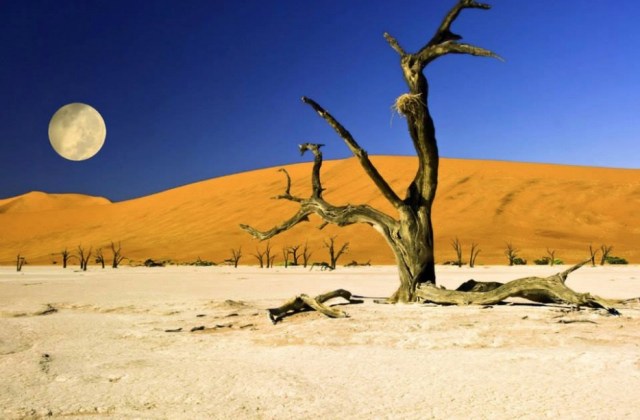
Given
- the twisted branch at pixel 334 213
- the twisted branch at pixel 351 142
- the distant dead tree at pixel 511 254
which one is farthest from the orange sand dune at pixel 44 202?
the twisted branch at pixel 351 142

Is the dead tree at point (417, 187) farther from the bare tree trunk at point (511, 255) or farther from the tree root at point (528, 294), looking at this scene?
the bare tree trunk at point (511, 255)

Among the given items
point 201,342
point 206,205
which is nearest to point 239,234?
point 206,205

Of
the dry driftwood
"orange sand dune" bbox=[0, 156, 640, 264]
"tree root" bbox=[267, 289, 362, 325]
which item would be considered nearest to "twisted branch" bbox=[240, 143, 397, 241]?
the dry driftwood

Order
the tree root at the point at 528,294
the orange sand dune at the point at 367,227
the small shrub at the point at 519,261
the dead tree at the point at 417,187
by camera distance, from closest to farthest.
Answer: the tree root at the point at 528,294, the dead tree at the point at 417,187, the small shrub at the point at 519,261, the orange sand dune at the point at 367,227

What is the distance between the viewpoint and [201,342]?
22.4ft

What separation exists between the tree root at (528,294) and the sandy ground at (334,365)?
0.80 feet

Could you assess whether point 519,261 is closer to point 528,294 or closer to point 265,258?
point 265,258

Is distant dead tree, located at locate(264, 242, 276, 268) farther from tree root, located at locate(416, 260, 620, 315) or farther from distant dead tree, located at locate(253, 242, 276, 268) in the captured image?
tree root, located at locate(416, 260, 620, 315)

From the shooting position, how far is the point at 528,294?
8.77 m

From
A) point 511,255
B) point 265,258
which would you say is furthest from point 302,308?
point 265,258

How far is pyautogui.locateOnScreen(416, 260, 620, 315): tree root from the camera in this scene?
317 inches

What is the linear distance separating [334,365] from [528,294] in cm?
447

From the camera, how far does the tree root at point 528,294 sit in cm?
805

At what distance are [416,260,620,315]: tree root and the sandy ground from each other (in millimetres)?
243
